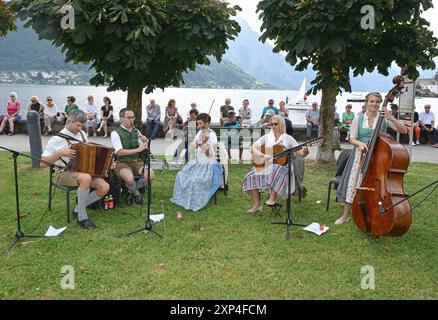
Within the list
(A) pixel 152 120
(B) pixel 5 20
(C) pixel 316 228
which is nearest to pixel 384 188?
(C) pixel 316 228

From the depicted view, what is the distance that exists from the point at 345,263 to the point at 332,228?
112 cm

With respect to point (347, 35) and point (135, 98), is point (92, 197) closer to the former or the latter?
point (135, 98)

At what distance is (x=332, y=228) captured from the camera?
18.0 ft

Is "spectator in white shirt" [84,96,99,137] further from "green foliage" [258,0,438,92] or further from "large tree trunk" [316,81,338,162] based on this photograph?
"large tree trunk" [316,81,338,162]

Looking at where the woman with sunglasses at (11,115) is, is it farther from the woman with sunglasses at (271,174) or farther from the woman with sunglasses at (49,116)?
the woman with sunglasses at (271,174)

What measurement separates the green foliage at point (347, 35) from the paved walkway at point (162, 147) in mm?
3532

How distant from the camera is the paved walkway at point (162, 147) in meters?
11.5

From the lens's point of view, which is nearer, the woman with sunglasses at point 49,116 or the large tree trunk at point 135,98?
the large tree trunk at point 135,98

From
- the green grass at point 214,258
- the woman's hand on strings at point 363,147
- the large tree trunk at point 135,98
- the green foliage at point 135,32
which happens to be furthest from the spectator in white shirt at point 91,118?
the woman's hand on strings at point 363,147

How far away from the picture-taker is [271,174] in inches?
235

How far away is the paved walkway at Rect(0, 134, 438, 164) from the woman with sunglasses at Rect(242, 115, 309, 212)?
4.93m

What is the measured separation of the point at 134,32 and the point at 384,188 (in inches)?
177
